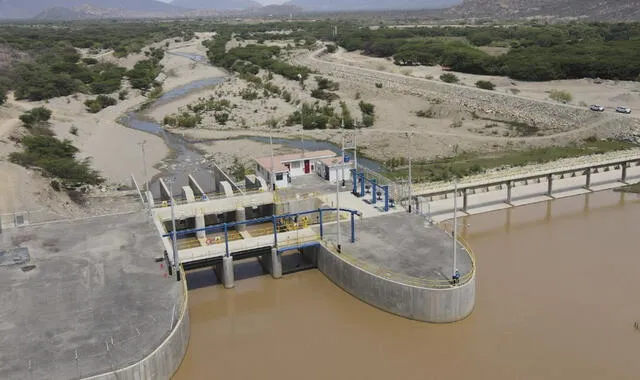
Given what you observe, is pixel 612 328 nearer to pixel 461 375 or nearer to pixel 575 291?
pixel 575 291

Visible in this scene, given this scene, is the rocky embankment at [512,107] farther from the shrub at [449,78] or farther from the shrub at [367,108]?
the shrub at [367,108]

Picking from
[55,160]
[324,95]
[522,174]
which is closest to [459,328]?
[522,174]

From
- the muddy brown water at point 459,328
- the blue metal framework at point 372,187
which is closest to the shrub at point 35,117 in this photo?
the blue metal framework at point 372,187

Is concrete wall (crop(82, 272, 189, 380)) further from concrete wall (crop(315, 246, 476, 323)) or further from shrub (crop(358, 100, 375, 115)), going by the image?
shrub (crop(358, 100, 375, 115))

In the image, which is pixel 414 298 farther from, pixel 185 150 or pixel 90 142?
pixel 90 142

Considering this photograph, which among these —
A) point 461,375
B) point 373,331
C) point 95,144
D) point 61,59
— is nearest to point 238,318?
point 373,331

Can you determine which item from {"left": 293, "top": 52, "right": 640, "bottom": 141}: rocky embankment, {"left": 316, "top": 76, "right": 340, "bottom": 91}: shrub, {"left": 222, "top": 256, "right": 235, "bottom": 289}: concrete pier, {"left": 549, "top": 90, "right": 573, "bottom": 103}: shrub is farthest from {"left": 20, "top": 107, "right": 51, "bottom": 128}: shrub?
{"left": 549, "top": 90, "right": 573, "bottom": 103}: shrub
